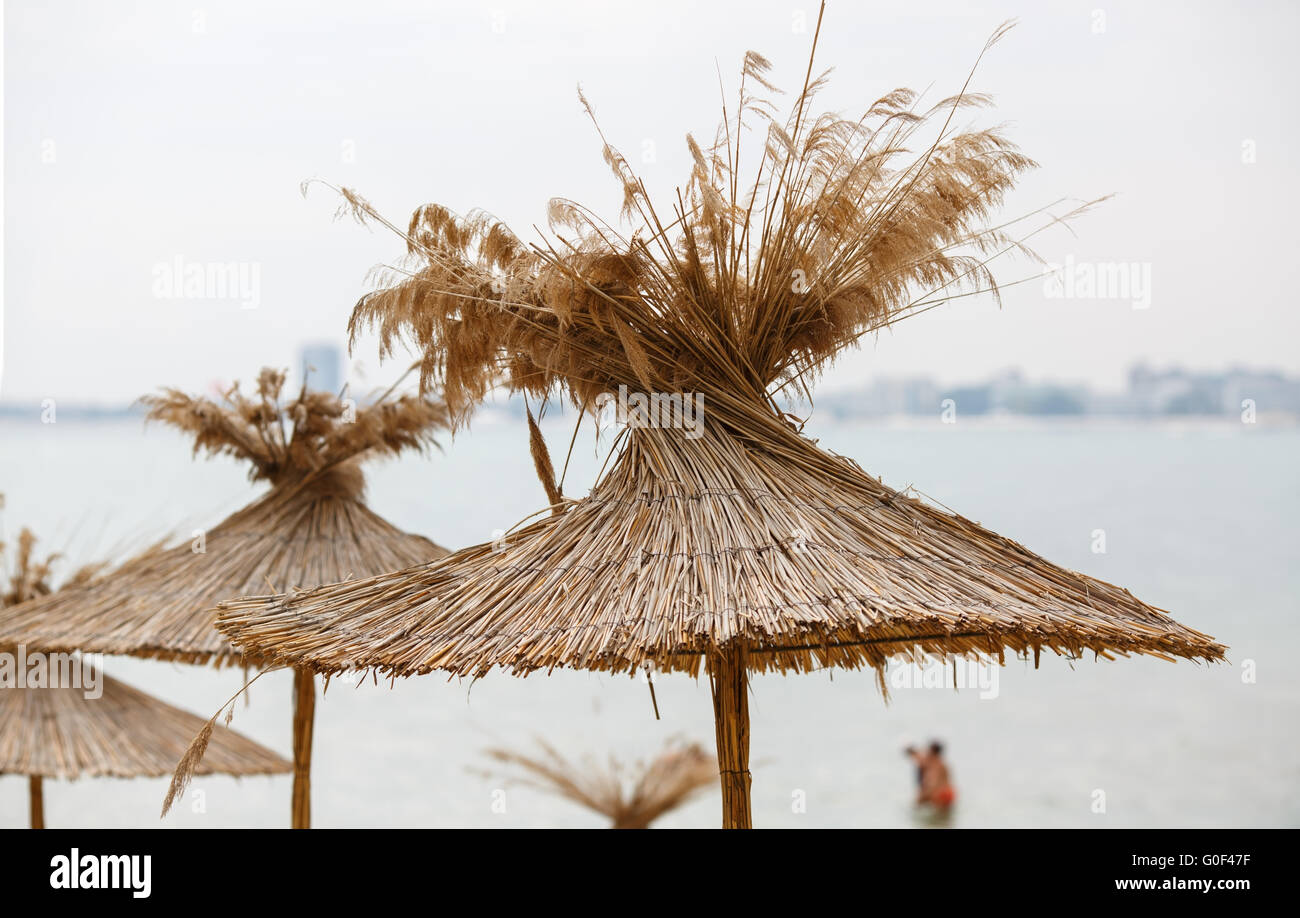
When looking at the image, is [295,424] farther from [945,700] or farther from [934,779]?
[945,700]

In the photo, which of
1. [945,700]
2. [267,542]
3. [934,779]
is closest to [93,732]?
[267,542]

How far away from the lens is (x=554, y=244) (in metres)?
3.12

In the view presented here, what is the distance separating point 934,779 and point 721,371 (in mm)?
16424

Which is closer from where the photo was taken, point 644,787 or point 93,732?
point 93,732

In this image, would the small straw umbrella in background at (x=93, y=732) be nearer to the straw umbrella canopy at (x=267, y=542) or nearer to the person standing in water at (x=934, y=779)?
the straw umbrella canopy at (x=267, y=542)

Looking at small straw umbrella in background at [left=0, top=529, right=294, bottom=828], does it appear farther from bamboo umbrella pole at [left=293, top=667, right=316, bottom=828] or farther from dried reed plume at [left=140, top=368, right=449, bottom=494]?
dried reed plume at [left=140, top=368, right=449, bottom=494]

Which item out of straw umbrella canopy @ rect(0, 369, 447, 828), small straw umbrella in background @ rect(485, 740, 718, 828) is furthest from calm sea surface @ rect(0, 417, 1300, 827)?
straw umbrella canopy @ rect(0, 369, 447, 828)

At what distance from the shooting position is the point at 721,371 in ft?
10.5

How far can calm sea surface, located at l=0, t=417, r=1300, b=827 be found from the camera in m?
17.6

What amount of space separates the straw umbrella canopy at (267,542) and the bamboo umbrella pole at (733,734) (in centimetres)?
193

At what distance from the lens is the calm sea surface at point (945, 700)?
17594 millimetres
